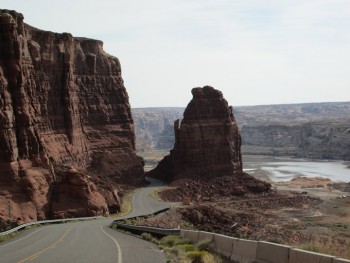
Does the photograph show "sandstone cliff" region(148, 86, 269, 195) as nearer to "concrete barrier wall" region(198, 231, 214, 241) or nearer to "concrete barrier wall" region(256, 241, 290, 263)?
"concrete barrier wall" region(198, 231, 214, 241)

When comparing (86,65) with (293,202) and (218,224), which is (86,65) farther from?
(293,202)

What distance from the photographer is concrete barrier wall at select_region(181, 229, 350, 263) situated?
10631 mm

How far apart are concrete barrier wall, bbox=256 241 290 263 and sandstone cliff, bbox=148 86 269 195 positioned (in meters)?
67.5

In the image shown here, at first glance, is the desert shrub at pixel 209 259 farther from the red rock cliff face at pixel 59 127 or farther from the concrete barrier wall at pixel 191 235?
the red rock cliff face at pixel 59 127

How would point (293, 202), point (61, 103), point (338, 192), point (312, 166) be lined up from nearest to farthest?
point (61, 103)
point (293, 202)
point (338, 192)
point (312, 166)

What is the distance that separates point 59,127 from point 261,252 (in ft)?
178

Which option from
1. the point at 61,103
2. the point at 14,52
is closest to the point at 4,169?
the point at 14,52

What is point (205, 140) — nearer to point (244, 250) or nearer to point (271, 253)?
point (244, 250)

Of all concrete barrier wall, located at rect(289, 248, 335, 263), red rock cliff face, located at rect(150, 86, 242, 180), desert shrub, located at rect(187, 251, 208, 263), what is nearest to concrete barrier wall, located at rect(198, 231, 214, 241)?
desert shrub, located at rect(187, 251, 208, 263)

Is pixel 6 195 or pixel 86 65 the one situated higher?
pixel 86 65

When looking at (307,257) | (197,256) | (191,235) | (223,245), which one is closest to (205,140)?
(191,235)

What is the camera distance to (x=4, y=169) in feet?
142

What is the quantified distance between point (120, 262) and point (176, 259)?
1.90m

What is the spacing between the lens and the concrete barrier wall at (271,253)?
11.8m
